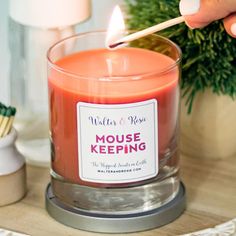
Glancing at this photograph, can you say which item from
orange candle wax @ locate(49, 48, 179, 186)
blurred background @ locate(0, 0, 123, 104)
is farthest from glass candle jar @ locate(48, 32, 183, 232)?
blurred background @ locate(0, 0, 123, 104)

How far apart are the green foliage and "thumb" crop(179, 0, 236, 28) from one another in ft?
0.43

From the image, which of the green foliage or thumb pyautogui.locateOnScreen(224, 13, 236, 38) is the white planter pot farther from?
thumb pyautogui.locateOnScreen(224, 13, 236, 38)

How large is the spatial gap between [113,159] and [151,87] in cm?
7

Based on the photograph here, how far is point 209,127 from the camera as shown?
0.84 metres

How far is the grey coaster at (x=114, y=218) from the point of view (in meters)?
0.73

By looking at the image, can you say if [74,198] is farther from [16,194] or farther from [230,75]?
[230,75]

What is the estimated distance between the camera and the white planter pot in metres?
0.83

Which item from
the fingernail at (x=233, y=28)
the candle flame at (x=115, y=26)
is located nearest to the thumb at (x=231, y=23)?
the fingernail at (x=233, y=28)

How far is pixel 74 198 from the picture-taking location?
0.74 meters

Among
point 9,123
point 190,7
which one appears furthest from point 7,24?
point 190,7

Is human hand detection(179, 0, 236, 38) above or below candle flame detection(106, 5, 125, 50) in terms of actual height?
above

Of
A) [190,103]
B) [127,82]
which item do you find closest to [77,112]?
[127,82]

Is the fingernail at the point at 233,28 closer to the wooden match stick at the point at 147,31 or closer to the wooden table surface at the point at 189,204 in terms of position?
the wooden match stick at the point at 147,31

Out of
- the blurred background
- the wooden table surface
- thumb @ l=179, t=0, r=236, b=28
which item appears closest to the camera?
thumb @ l=179, t=0, r=236, b=28
